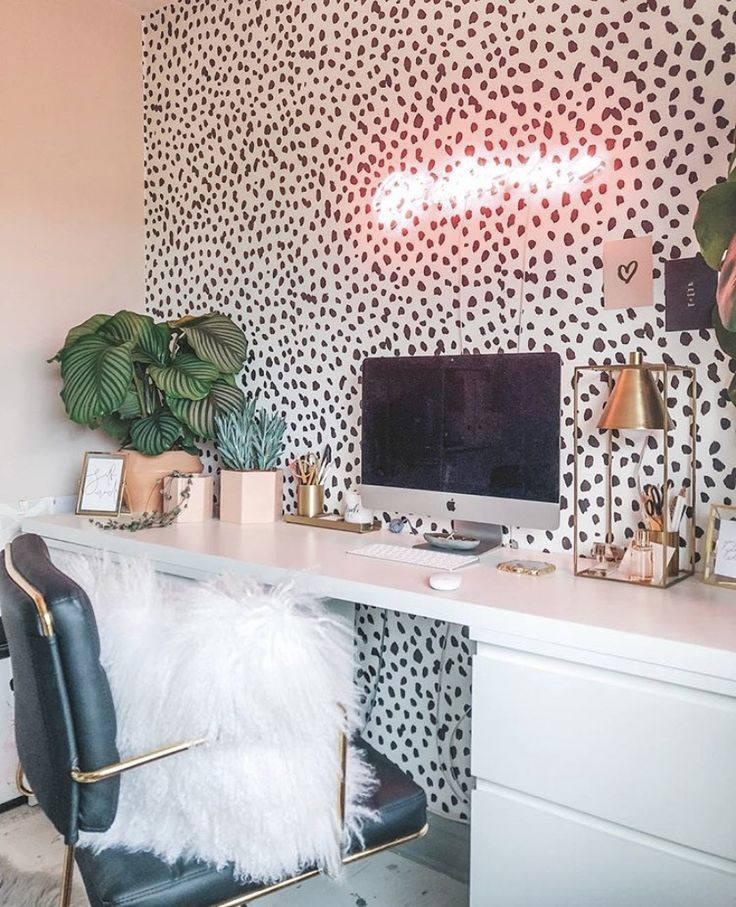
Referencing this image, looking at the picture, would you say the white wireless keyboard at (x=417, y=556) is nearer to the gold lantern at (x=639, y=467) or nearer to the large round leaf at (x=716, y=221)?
the gold lantern at (x=639, y=467)

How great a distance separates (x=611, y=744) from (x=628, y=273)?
108 centimetres

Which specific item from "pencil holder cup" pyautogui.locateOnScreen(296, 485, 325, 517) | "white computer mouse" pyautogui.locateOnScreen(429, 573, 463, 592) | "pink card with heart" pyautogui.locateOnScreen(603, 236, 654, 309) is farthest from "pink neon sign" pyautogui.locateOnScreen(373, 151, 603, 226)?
"white computer mouse" pyautogui.locateOnScreen(429, 573, 463, 592)

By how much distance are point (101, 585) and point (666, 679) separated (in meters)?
0.93

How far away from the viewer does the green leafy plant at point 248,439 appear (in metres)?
2.47

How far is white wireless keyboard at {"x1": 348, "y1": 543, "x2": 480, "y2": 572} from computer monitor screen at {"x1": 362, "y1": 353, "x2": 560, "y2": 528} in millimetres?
145

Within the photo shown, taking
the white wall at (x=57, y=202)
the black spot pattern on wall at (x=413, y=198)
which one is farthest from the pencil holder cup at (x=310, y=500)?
the white wall at (x=57, y=202)

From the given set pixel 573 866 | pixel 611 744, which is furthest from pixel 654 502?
pixel 573 866

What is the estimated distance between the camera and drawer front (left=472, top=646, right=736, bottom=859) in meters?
1.21

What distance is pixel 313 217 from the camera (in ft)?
8.14

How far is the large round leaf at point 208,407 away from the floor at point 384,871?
1.27 m

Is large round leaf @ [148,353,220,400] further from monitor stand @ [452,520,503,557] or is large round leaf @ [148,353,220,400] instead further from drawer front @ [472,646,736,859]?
drawer front @ [472,646,736,859]

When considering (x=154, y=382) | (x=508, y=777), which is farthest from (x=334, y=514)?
(x=508, y=777)

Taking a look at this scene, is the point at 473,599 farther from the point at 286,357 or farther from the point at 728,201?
the point at 286,357

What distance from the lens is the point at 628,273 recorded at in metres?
1.84
